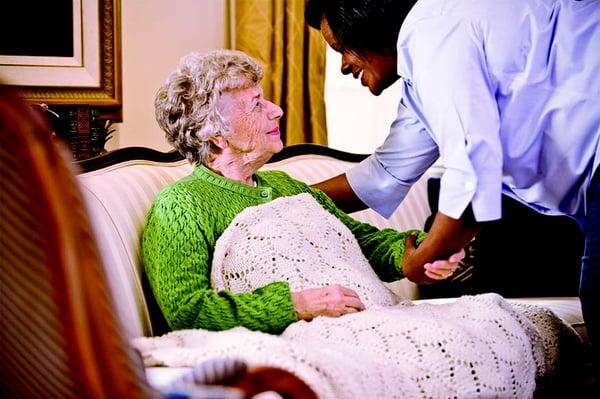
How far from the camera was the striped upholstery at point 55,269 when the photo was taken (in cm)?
83

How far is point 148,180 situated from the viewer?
2326mm

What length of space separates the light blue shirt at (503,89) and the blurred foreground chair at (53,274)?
0.90 meters

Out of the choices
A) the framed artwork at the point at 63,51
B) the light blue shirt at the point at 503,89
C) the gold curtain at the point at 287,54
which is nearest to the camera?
the light blue shirt at the point at 503,89

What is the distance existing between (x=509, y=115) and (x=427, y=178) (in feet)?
4.78

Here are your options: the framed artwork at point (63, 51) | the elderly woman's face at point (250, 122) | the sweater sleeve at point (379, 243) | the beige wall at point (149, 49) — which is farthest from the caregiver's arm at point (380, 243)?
the beige wall at point (149, 49)

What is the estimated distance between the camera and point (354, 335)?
173cm

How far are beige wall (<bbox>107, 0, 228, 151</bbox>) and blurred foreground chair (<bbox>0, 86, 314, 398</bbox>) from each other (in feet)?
9.04

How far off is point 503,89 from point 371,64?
15.0 inches

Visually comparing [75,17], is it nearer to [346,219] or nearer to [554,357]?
[346,219]

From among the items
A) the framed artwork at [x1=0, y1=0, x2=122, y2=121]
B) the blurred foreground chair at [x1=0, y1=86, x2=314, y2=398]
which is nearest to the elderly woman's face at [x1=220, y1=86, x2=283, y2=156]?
the framed artwork at [x1=0, y1=0, x2=122, y2=121]

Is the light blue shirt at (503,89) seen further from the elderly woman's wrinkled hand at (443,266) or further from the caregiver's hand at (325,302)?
the caregiver's hand at (325,302)

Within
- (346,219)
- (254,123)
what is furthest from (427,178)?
(254,123)

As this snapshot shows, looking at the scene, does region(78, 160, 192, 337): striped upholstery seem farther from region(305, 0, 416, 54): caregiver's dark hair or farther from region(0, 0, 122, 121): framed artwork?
region(0, 0, 122, 121): framed artwork

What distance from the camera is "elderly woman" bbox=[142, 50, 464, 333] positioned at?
1.86 m
